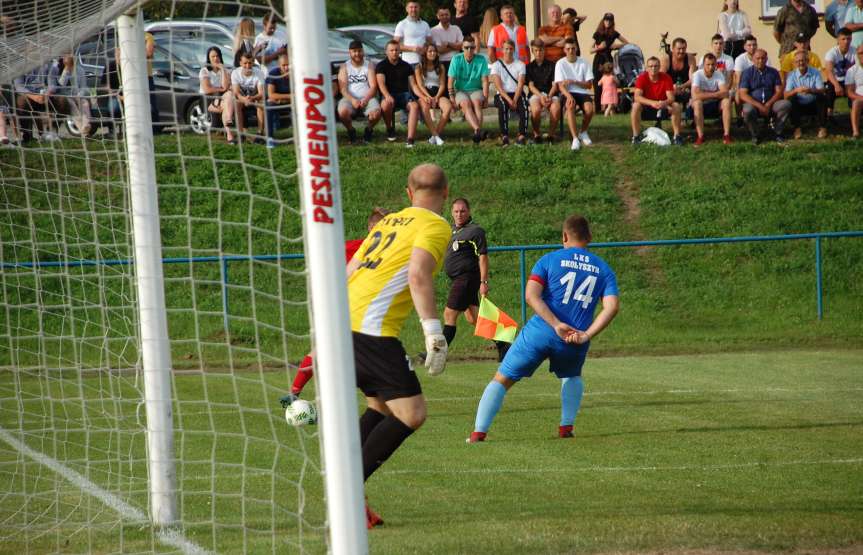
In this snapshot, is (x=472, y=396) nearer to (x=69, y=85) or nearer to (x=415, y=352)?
(x=415, y=352)

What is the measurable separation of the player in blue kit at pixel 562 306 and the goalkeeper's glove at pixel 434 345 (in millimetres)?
2773

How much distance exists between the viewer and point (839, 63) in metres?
21.8

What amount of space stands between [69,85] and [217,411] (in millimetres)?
4142

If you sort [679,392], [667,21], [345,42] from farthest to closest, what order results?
1. [667,21]
2. [345,42]
3. [679,392]

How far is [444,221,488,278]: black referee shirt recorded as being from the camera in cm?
1438

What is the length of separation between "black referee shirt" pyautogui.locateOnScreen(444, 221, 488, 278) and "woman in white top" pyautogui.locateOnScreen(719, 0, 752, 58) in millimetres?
11334

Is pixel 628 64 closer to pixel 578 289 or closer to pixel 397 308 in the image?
pixel 578 289

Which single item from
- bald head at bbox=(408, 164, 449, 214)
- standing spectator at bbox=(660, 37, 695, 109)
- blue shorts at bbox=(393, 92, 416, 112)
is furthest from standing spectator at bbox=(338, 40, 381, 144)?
bald head at bbox=(408, 164, 449, 214)

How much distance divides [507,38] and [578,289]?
13.4m

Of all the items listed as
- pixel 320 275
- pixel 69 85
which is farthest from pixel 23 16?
pixel 320 275

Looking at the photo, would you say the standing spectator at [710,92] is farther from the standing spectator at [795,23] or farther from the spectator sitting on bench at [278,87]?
the spectator sitting on bench at [278,87]

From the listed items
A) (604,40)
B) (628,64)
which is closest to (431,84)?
(604,40)

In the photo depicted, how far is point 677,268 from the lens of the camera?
19.4 metres

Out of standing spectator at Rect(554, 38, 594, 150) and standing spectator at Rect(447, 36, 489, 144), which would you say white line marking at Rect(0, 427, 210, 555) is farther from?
standing spectator at Rect(554, 38, 594, 150)
